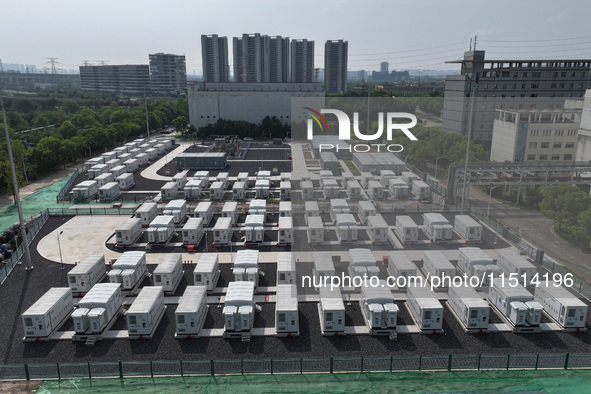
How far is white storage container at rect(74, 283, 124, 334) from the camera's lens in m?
18.3

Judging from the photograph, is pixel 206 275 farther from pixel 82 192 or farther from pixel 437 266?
pixel 82 192

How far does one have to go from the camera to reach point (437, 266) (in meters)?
23.0

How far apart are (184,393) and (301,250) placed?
13.3 meters

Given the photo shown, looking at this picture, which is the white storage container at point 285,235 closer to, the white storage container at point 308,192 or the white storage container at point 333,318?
the white storage container at point 308,192

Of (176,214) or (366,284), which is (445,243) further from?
(176,214)

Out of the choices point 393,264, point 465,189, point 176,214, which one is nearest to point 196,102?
point 176,214

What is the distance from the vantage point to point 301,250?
27250mm

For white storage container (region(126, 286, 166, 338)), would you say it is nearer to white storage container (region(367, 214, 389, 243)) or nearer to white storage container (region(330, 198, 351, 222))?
white storage container (region(367, 214, 389, 243))

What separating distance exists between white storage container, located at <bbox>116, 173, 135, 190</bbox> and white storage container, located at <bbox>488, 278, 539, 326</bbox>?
37212 mm

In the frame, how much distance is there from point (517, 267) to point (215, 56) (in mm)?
142879

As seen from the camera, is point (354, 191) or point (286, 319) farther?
point (354, 191)

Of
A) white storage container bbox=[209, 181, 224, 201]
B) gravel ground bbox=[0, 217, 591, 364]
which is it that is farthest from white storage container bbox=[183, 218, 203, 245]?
white storage container bbox=[209, 181, 224, 201]

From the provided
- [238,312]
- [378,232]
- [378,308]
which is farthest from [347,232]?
[238,312]

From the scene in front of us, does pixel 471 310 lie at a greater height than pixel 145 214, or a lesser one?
lesser
